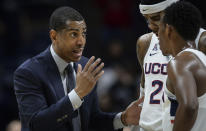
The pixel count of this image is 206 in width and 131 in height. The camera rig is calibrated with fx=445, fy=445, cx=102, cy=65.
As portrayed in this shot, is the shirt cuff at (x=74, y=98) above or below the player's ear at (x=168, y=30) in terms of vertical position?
below

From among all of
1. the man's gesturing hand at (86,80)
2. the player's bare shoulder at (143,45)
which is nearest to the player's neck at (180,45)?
the man's gesturing hand at (86,80)

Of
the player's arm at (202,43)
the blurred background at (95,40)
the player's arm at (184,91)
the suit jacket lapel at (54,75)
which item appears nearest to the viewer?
the player's arm at (184,91)

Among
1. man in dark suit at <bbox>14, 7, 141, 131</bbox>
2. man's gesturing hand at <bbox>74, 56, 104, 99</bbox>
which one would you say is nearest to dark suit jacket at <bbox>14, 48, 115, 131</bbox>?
man in dark suit at <bbox>14, 7, 141, 131</bbox>

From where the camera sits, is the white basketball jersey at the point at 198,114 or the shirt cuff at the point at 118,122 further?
the shirt cuff at the point at 118,122

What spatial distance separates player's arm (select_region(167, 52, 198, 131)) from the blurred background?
11.1 feet

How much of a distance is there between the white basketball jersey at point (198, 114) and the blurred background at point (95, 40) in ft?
10.3

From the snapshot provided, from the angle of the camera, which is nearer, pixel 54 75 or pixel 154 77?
pixel 154 77

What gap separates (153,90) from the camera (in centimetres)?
334

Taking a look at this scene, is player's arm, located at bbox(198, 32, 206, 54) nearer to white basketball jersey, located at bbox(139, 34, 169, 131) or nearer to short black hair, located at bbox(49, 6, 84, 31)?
white basketball jersey, located at bbox(139, 34, 169, 131)

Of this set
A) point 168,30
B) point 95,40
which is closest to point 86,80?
point 168,30

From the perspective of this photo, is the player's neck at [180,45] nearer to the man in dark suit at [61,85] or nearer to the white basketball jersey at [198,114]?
the white basketball jersey at [198,114]

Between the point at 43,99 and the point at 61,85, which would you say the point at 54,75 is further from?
the point at 43,99

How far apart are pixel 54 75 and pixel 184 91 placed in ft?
4.56

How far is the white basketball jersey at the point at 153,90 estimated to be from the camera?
10.8 feet
